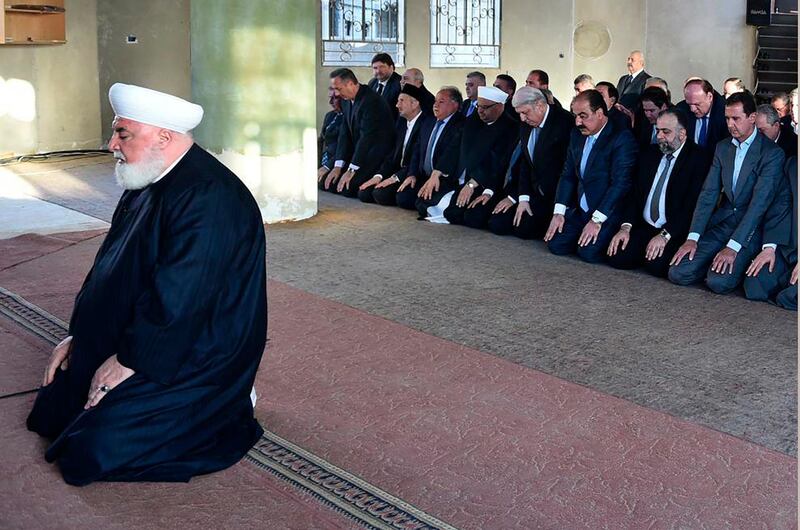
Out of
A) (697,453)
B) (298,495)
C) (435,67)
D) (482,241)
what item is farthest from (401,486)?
(435,67)

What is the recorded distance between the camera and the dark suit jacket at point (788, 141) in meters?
6.02

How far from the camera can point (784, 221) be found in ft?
18.7

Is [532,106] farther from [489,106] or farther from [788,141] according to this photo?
[788,141]

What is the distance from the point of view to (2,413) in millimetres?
3881

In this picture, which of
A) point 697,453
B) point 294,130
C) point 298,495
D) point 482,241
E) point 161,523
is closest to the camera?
point 161,523

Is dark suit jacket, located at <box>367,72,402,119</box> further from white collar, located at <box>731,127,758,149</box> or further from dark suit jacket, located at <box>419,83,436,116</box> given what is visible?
white collar, located at <box>731,127,758,149</box>

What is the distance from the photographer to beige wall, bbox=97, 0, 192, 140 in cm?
1170

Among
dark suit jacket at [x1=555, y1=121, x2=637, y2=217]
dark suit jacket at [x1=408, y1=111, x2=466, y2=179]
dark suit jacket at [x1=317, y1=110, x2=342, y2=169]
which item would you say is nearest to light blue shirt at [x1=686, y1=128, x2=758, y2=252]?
dark suit jacket at [x1=555, y1=121, x2=637, y2=217]

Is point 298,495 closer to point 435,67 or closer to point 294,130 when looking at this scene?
point 294,130

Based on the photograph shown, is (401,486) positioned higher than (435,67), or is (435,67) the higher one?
(435,67)

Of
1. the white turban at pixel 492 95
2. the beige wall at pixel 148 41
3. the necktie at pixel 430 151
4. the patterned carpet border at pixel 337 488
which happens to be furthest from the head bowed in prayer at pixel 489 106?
the patterned carpet border at pixel 337 488

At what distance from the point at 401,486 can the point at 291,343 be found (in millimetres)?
1639

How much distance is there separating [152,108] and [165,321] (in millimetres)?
698

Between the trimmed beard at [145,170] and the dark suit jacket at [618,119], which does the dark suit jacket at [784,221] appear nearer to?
the dark suit jacket at [618,119]
